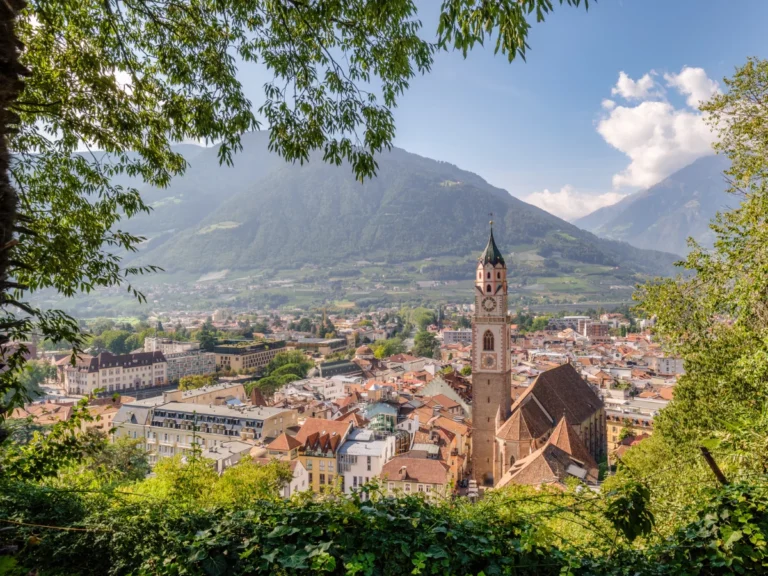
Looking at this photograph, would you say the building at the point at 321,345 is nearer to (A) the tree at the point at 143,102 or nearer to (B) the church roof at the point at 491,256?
(B) the church roof at the point at 491,256

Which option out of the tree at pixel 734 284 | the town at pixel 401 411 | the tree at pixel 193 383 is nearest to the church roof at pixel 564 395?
the town at pixel 401 411

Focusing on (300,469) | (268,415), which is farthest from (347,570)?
(268,415)

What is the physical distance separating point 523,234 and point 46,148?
8047 inches

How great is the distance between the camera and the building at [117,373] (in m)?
48.1

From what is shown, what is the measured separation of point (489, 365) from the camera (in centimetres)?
2120

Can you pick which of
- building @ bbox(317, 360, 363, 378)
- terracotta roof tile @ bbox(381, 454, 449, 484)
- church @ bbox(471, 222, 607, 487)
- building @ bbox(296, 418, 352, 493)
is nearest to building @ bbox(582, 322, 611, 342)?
building @ bbox(317, 360, 363, 378)

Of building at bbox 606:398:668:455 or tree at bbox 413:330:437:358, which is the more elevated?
building at bbox 606:398:668:455

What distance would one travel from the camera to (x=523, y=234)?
19700 cm

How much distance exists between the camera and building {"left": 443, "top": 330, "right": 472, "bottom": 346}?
3319 inches

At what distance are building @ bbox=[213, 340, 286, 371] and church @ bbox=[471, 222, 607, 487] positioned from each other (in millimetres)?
43066

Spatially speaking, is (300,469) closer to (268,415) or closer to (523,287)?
(268,415)

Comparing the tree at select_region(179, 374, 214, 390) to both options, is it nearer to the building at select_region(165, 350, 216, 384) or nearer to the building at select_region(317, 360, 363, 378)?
the building at select_region(165, 350, 216, 384)

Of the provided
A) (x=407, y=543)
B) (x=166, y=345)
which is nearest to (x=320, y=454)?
(x=407, y=543)

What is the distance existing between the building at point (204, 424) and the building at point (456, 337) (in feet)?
196
